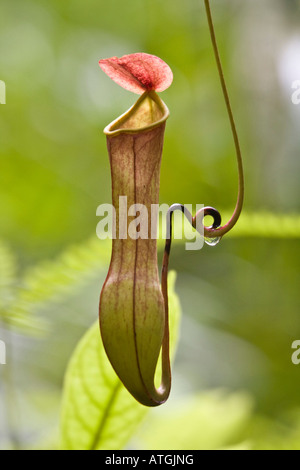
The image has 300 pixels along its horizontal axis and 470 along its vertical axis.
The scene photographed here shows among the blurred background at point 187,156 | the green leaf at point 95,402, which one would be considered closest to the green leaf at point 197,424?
the green leaf at point 95,402

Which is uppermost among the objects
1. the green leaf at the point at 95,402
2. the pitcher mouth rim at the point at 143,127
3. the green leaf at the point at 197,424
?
the pitcher mouth rim at the point at 143,127

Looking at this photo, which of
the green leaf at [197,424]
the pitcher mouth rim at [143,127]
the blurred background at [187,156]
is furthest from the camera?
the blurred background at [187,156]

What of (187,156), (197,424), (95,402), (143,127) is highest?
(187,156)

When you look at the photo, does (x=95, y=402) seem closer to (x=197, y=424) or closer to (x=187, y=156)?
(x=197, y=424)

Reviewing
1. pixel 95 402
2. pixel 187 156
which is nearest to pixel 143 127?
pixel 95 402

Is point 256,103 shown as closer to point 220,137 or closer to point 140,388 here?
point 220,137

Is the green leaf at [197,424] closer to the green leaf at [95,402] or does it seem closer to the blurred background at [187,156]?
the green leaf at [95,402]

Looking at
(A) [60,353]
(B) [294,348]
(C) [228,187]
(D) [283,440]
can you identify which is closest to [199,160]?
(C) [228,187]
